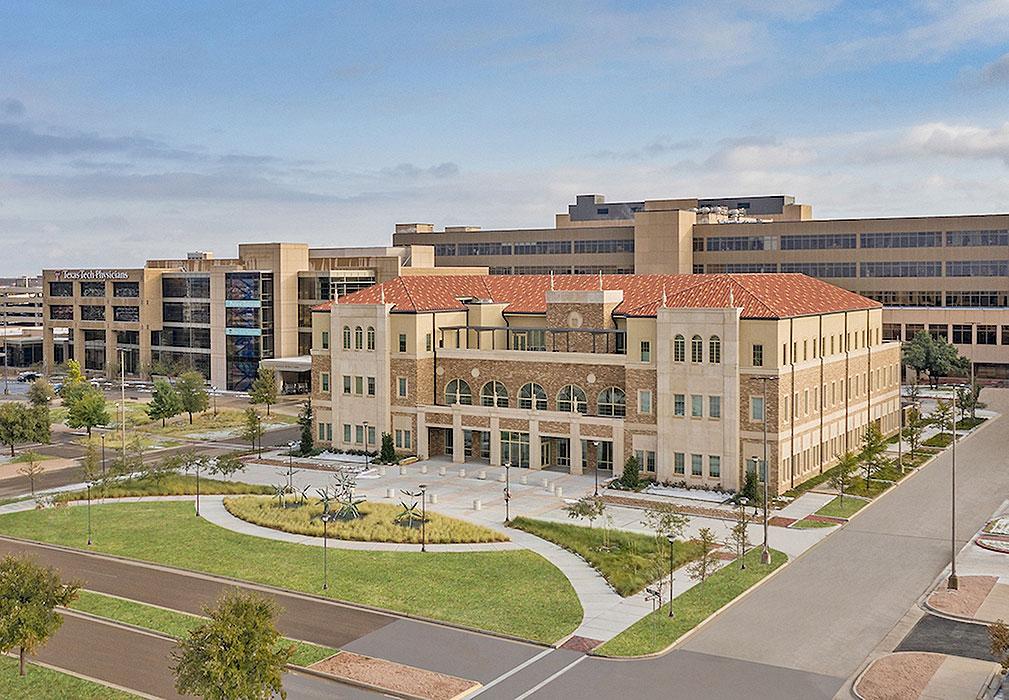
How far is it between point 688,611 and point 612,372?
1251 inches

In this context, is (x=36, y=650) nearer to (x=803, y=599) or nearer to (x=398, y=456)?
(x=803, y=599)

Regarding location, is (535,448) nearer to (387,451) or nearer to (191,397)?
(387,451)

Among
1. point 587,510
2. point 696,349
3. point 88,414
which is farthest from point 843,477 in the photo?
point 88,414

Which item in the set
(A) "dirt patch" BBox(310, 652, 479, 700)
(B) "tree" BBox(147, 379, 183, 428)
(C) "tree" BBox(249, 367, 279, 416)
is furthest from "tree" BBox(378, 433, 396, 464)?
(A) "dirt patch" BBox(310, 652, 479, 700)

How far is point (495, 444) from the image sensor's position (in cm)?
7688

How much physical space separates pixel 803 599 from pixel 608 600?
817cm

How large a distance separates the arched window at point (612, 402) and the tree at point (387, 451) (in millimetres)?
15822

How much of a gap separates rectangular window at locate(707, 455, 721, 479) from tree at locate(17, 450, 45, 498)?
1676 inches

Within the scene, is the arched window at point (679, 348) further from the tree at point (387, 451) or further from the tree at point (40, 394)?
the tree at point (40, 394)

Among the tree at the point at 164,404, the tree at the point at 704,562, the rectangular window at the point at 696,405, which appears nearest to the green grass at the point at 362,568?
the tree at the point at 704,562

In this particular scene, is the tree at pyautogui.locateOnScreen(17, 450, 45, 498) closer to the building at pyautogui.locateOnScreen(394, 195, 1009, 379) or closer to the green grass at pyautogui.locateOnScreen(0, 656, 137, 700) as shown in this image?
the green grass at pyautogui.locateOnScreen(0, 656, 137, 700)

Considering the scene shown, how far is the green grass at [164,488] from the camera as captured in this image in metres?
68.1

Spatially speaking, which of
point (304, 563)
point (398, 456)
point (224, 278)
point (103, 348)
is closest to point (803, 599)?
point (304, 563)

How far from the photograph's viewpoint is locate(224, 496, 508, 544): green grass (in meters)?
55.7
